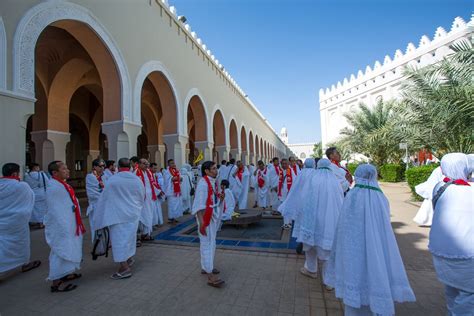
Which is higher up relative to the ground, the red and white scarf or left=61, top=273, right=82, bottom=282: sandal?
the red and white scarf

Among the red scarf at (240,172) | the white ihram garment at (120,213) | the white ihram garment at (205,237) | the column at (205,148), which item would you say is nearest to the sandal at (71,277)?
the white ihram garment at (120,213)

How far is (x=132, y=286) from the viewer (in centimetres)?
329

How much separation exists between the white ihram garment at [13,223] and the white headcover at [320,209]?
406 centimetres

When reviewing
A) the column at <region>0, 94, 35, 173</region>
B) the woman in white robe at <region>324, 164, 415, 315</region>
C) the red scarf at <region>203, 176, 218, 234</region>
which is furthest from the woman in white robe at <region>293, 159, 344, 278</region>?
the column at <region>0, 94, 35, 173</region>

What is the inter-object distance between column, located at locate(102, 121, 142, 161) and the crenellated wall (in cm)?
1393

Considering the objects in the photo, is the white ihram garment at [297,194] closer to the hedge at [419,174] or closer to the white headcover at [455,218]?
the white headcover at [455,218]

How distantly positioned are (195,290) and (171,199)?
4.19m

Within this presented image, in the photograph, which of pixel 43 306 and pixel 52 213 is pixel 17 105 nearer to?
pixel 52 213

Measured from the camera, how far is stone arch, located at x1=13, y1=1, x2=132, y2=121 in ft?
16.0

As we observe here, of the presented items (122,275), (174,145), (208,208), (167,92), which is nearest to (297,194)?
(208,208)

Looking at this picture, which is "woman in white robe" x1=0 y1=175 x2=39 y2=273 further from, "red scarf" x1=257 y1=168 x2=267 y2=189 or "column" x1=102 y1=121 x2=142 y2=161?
"red scarf" x1=257 y1=168 x2=267 y2=189

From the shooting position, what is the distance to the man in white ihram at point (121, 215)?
11.8 feet

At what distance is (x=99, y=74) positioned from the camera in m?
7.91

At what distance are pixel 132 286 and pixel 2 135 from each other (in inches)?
143
